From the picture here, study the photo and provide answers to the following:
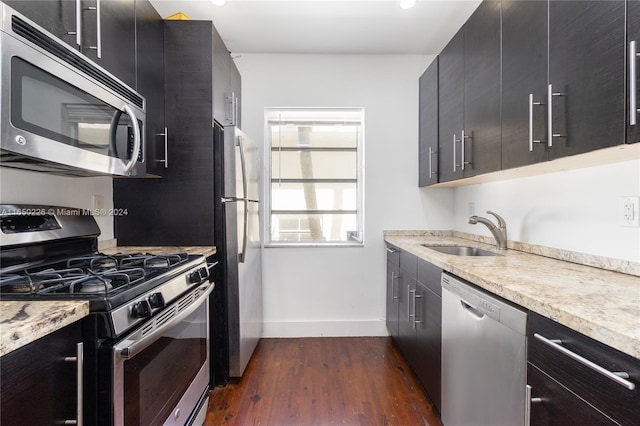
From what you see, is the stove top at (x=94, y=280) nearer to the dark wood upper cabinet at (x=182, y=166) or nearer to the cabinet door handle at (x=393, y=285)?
the dark wood upper cabinet at (x=182, y=166)

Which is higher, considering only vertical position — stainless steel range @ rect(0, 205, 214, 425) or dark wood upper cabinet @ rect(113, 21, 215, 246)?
dark wood upper cabinet @ rect(113, 21, 215, 246)

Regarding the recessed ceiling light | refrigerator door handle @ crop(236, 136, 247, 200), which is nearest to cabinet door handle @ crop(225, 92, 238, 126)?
refrigerator door handle @ crop(236, 136, 247, 200)

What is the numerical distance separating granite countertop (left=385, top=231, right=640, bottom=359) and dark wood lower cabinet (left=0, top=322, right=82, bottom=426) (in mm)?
1313

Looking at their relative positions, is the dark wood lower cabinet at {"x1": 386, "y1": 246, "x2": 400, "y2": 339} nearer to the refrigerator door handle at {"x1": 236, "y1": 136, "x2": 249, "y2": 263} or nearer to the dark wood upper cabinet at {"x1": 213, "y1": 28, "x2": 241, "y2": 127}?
the refrigerator door handle at {"x1": 236, "y1": 136, "x2": 249, "y2": 263}

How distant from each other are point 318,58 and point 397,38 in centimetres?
72

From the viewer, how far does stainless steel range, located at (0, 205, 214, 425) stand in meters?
0.87

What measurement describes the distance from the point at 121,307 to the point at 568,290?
4.63 ft

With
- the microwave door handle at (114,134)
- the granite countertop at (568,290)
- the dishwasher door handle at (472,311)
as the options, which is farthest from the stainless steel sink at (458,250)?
the microwave door handle at (114,134)

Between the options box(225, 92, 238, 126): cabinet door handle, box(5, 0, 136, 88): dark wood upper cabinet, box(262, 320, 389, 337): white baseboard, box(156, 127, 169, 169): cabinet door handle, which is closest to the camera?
box(5, 0, 136, 88): dark wood upper cabinet

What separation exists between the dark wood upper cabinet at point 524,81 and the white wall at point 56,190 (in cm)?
221

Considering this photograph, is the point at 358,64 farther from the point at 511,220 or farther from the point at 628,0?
the point at 628,0

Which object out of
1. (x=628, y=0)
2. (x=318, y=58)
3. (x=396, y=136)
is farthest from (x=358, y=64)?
(x=628, y=0)

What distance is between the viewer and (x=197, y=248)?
185 centimetres

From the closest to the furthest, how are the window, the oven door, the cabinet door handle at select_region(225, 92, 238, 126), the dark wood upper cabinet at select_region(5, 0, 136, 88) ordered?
the oven door < the dark wood upper cabinet at select_region(5, 0, 136, 88) < the cabinet door handle at select_region(225, 92, 238, 126) < the window
